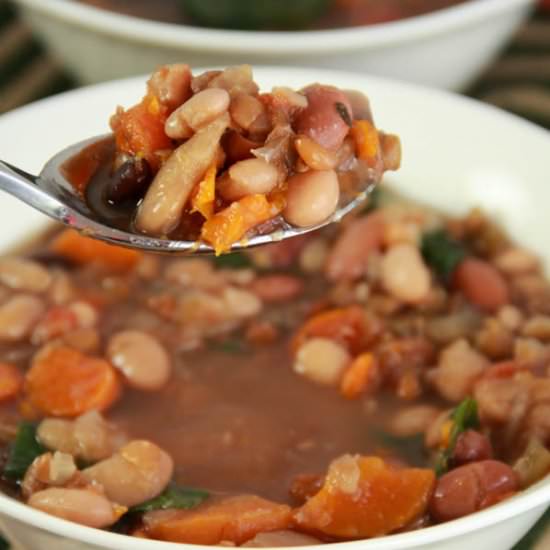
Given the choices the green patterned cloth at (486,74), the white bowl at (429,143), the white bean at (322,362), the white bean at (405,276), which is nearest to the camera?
the white bean at (322,362)

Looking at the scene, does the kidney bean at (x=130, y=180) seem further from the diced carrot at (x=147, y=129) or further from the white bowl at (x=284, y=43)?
the white bowl at (x=284, y=43)

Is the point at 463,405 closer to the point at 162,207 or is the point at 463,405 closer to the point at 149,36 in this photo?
the point at 162,207

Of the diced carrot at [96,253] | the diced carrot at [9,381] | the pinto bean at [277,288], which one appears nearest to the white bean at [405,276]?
the pinto bean at [277,288]

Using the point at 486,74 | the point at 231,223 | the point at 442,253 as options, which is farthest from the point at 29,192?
the point at 486,74

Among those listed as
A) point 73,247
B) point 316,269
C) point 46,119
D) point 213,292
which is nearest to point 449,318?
point 316,269

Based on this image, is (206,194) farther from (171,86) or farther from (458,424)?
(458,424)

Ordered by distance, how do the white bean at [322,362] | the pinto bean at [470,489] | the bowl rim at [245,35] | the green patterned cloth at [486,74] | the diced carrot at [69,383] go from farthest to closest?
the green patterned cloth at [486,74]
the bowl rim at [245,35]
the white bean at [322,362]
the diced carrot at [69,383]
the pinto bean at [470,489]

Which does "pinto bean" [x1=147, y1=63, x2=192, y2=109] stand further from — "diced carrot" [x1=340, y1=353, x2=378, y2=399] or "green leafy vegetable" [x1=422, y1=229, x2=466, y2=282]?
"green leafy vegetable" [x1=422, y1=229, x2=466, y2=282]
